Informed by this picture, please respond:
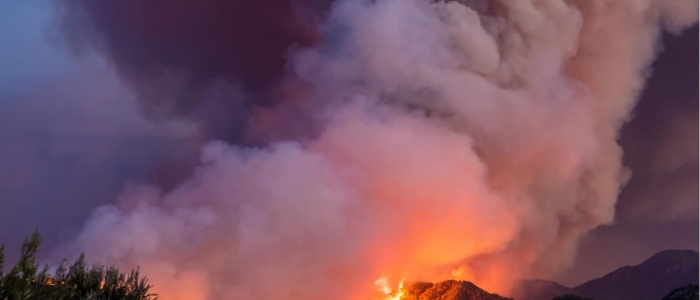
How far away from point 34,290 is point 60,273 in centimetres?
504

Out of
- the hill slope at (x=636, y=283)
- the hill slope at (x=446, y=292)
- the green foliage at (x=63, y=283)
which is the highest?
the hill slope at (x=636, y=283)

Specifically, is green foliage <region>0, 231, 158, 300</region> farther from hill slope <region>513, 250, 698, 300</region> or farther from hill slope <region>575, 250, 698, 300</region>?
hill slope <region>575, 250, 698, 300</region>

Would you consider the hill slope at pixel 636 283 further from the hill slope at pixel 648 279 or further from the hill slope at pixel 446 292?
the hill slope at pixel 446 292

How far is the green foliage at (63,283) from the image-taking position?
67.8 feet

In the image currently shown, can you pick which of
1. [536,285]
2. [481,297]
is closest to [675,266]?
[536,285]

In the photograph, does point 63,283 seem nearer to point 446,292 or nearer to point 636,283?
point 446,292

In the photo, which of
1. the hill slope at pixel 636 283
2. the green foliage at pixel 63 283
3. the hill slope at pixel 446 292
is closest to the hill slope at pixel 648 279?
the hill slope at pixel 636 283

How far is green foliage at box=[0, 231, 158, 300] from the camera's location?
67.8 ft

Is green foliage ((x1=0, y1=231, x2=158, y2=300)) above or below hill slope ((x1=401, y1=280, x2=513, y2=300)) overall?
below

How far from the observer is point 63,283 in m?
27.7

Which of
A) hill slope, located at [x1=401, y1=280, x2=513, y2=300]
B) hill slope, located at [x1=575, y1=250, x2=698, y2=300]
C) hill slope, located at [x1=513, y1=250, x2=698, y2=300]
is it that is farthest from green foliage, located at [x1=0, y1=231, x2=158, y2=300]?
hill slope, located at [x1=575, y1=250, x2=698, y2=300]

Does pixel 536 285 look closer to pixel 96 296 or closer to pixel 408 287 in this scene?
pixel 408 287

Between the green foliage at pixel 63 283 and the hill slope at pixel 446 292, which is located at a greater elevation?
the hill slope at pixel 446 292

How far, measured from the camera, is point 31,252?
21.8 meters
